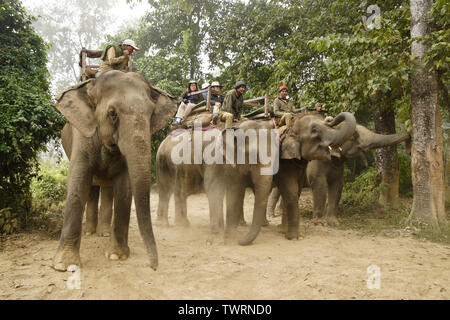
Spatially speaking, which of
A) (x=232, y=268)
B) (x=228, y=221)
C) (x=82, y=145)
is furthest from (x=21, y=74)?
(x=232, y=268)

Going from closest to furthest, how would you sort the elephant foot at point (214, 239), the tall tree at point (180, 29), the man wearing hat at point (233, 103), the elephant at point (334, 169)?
the elephant foot at point (214, 239)
the man wearing hat at point (233, 103)
the elephant at point (334, 169)
the tall tree at point (180, 29)

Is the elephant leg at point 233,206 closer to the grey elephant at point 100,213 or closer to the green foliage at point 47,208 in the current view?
the grey elephant at point 100,213

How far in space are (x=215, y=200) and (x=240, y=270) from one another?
2053 millimetres

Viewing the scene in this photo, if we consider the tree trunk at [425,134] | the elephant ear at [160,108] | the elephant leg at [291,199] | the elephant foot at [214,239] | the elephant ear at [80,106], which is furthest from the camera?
the tree trunk at [425,134]

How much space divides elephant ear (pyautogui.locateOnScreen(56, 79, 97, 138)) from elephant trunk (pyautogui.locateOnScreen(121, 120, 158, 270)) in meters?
0.69

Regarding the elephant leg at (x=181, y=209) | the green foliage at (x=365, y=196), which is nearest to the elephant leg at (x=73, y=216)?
the elephant leg at (x=181, y=209)

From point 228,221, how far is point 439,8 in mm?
5133

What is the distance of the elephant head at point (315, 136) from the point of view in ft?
19.3

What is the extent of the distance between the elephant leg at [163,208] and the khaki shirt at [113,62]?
3.27 metres

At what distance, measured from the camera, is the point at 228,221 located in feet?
20.5

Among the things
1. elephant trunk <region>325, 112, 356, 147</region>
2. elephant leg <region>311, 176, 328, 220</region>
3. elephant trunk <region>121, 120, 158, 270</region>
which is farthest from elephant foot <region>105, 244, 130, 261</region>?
elephant leg <region>311, 176, 328, 220</region>

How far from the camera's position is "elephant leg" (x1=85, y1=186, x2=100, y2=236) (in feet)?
21.4

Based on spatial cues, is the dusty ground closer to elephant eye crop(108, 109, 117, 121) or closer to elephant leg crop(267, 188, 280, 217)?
elephant eye crop(108, 109, 117, 121)
